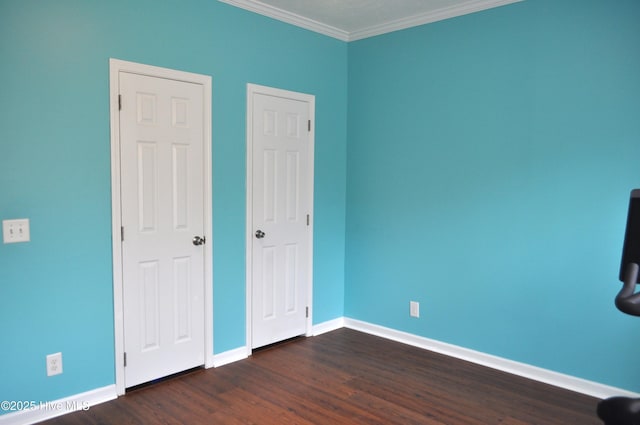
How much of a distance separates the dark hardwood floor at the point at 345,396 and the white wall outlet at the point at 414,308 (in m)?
0.36

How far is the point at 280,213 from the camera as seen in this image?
13.0ft

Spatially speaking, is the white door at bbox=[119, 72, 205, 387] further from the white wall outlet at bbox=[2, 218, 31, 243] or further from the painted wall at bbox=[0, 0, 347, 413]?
the white wall outlet at bbox=[2, 218, 31, 243]

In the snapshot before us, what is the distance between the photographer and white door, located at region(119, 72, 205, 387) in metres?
3.03

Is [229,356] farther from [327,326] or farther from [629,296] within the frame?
[629,296]

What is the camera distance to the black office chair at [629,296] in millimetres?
1593

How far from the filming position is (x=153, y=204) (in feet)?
10.3

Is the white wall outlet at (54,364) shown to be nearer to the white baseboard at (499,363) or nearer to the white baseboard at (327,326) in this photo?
the white baseboard at (327,326)

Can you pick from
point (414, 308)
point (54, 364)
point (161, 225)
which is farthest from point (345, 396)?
point (54, 364)

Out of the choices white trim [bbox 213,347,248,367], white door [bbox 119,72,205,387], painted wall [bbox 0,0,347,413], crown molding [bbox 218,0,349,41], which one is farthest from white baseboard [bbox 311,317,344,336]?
crown molding [bbox 218,0,349,41]

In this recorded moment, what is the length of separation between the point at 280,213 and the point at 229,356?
47.3 inches

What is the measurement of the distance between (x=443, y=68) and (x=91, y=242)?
2861mm

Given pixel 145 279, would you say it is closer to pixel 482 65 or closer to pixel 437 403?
Result: pixel 437 403

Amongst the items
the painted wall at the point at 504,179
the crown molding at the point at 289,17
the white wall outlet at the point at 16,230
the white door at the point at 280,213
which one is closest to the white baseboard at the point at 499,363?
the painted wall at the point at 504,179

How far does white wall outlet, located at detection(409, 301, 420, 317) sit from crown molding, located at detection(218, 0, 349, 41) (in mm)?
2468
